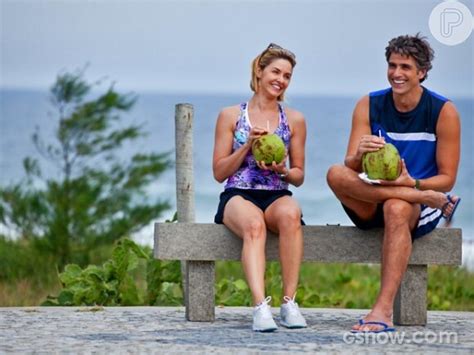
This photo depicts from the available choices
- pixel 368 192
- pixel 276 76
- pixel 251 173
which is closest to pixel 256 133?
pixel 251 173

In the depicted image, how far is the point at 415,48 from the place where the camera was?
639cm

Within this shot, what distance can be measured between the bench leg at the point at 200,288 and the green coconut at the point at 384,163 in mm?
1142

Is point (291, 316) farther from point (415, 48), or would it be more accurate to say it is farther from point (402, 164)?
point (415, 48)

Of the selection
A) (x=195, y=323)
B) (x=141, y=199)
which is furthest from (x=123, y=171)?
(x=195, y=323)

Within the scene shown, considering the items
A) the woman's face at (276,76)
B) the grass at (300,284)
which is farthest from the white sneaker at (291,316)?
the grass at (300,284)

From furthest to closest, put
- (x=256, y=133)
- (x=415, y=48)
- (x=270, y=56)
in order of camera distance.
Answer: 1. (x=270, y=56)
2. (x=256, y=133)
3. (x=415, y=48)

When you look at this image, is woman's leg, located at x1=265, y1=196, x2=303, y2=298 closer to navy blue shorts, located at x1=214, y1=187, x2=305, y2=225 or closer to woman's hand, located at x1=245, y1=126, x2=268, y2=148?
navy blue shorts, located at x1=214, y1=187, x2=305, y2=225

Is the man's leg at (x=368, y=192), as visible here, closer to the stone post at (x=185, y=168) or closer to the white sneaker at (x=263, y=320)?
the white sneaker at (x=263, y=320)

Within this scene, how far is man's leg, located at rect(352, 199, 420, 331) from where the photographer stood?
6.19m

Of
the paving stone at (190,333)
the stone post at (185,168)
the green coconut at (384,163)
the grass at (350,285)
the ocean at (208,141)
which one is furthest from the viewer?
the ocean at (208,141)

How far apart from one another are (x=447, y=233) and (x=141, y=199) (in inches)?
235

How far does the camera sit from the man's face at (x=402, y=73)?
640 centimetres

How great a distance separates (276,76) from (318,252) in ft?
3.23

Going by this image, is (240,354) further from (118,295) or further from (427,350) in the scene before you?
(118,295)
